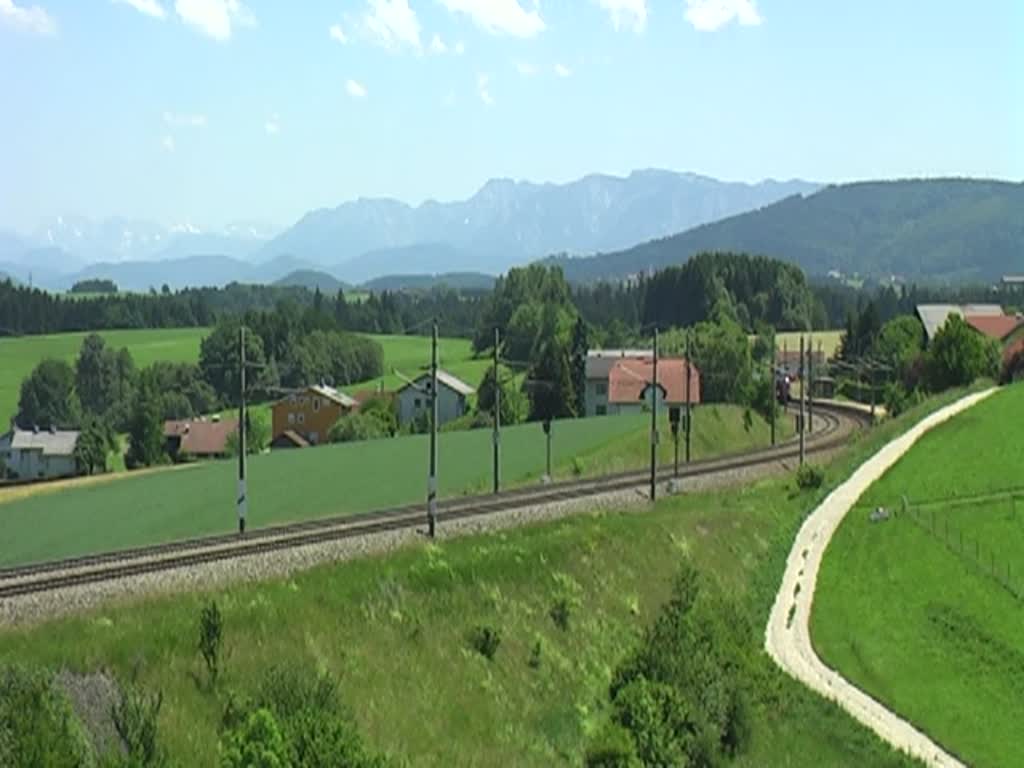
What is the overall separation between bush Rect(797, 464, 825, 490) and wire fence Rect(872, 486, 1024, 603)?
12.8 ft

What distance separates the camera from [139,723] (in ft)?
51.4

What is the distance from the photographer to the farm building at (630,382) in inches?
3666

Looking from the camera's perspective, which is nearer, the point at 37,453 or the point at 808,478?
the point at 808,478

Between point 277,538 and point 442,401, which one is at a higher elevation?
point 277,538

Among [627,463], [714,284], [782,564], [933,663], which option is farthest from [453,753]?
[714,284]

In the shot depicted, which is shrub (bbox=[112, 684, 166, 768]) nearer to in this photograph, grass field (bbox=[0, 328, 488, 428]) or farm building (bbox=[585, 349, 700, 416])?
farm building (bbox=[585, 349, 700, 416])

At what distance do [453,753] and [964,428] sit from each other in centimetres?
4847

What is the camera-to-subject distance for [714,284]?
18625 centimetres

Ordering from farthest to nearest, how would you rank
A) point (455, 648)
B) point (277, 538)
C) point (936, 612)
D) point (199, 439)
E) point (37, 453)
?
1. point (199, 439)
2. point (37, 453)
3. point (936, 612)
4. point (277, 538)
5. point (455, 648)

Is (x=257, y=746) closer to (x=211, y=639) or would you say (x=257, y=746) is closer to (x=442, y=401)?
(x=211, y=639)

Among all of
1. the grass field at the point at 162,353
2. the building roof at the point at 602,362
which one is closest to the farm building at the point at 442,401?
the building roof at the point at 602,362

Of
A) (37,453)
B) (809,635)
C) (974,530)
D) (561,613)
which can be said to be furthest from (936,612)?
(37,453)

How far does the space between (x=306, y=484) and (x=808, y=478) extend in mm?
21622

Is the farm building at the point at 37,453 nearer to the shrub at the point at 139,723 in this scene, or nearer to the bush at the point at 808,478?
the bush at the point at 808,478
